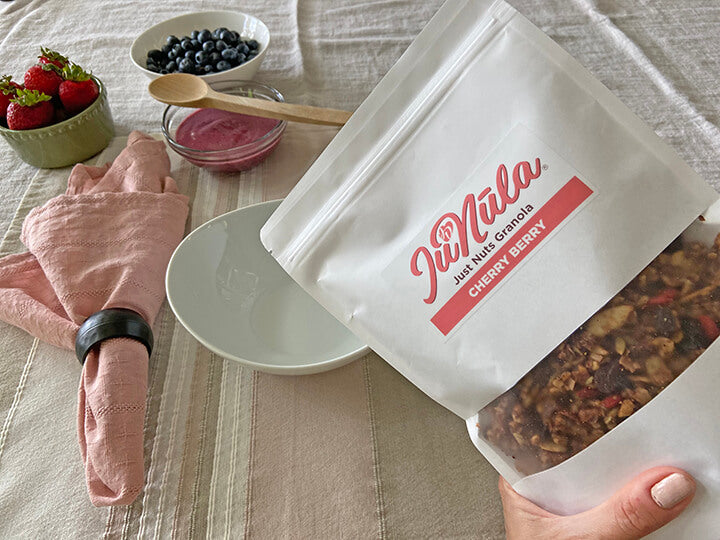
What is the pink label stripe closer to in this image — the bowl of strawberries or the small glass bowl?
the small glass bowl

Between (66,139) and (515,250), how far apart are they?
724 mm

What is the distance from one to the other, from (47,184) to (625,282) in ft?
2.58

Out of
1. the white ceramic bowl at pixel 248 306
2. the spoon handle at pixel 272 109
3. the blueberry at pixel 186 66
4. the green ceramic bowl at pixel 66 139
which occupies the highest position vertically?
the spoon handle at pixel 272 109

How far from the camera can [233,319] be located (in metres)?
0.62

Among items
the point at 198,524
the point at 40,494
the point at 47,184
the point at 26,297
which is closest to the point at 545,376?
the point at 198,524

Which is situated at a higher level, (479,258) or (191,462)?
(479,258)

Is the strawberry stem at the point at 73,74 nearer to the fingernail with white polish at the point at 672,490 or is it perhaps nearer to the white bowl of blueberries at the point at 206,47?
the white bowl of blueberries at the point at 206,47

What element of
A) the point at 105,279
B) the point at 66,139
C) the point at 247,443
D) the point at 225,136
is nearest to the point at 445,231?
the point at 247,443

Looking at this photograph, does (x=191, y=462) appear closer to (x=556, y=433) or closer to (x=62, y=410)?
(x=62, y=410)

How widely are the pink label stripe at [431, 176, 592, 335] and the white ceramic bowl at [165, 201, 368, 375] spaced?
6.7 inches

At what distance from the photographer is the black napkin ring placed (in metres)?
0.57

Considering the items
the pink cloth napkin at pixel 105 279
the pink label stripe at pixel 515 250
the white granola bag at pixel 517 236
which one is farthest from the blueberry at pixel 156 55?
the pink label stripe at pixel 515 250

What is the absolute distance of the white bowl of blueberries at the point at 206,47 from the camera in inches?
36.5

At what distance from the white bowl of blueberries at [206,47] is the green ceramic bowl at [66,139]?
113mm
